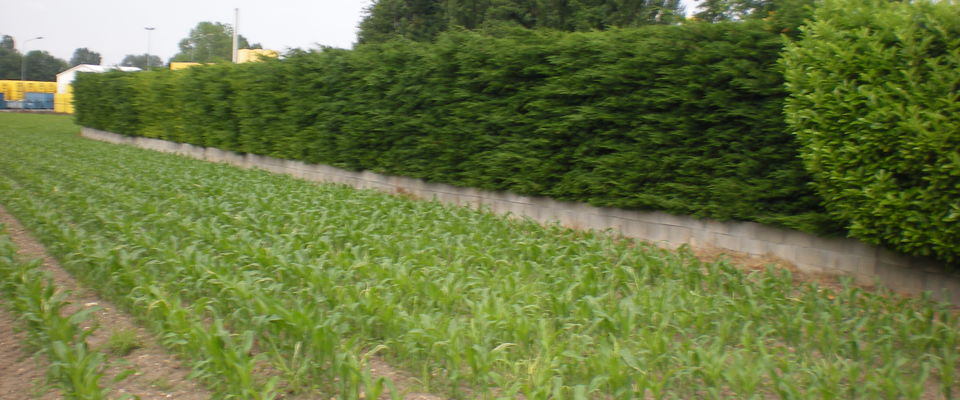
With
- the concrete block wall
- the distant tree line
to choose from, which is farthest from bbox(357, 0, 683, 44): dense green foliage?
the concrete block wall

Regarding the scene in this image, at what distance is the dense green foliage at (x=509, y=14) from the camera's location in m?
21.6

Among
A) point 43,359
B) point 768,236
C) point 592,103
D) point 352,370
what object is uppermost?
point 592,103

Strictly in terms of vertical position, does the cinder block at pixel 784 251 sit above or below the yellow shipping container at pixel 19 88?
below

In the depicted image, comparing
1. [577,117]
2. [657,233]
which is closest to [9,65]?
[577,117]

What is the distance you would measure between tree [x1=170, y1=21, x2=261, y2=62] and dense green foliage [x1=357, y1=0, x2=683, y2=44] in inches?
2996

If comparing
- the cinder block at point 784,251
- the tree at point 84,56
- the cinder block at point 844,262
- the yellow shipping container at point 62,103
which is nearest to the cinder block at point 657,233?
the cinder block at point 784,251

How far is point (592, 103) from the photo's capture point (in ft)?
29.4

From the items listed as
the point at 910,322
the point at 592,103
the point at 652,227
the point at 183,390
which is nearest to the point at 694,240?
the point at 652,227

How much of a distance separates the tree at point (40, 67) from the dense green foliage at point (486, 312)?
115539 mm

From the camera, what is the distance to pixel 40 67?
4326 inches

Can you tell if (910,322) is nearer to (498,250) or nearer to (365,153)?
(498,250)

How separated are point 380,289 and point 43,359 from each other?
89.2 inches

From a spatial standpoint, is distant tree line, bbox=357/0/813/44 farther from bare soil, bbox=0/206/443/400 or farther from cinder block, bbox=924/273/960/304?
bare soil, bbox=0/206/443/400

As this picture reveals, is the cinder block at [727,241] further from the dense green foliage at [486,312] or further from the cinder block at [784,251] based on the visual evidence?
the dense green foliage at [486,312]
